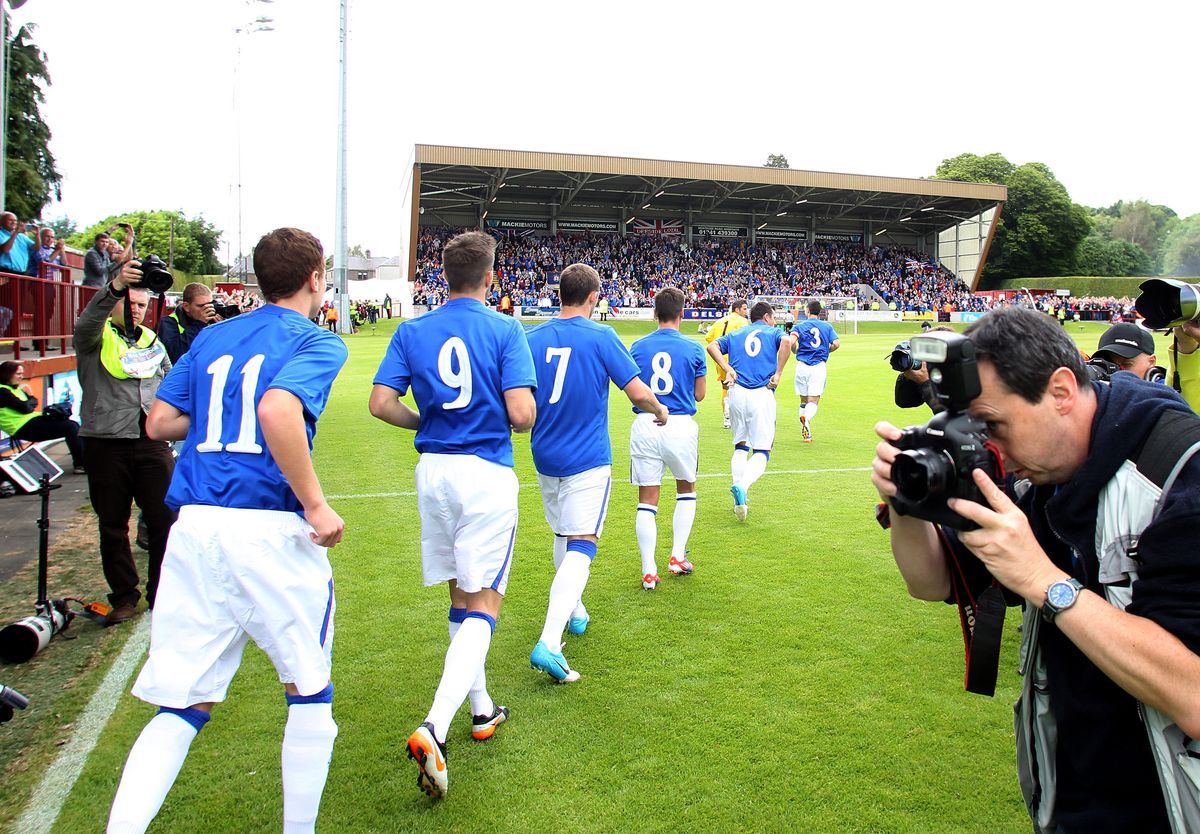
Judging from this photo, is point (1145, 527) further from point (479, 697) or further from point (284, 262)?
point (479, 697)

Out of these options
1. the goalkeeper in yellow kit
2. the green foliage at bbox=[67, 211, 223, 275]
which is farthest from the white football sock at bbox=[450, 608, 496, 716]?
the green foliage at bbox=[67, 211, 223, 275]

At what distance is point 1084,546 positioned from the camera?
1.79 m

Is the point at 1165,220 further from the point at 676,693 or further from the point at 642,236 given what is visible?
the point at 676,693

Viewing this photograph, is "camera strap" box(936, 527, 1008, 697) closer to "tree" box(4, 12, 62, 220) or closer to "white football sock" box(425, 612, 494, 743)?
"white football sock" box(425, 612, 494, 743)

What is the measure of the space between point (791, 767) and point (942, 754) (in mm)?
729

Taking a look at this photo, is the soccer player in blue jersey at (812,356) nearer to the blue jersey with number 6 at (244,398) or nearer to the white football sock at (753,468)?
the white football sock at (753,468)

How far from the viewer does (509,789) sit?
336 cm

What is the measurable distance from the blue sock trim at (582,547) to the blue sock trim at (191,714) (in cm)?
224

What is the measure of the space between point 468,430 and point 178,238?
93.3 m

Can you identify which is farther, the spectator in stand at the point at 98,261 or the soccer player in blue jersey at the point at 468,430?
the spectator in stand at the point at 98,261

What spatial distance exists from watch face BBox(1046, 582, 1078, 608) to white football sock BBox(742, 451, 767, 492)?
21.6 ft

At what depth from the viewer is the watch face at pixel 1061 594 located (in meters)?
1.64

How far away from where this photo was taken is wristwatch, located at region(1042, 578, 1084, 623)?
1.64 meters

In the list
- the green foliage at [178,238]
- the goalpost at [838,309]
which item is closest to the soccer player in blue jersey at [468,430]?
the goalpost at [838,309]
